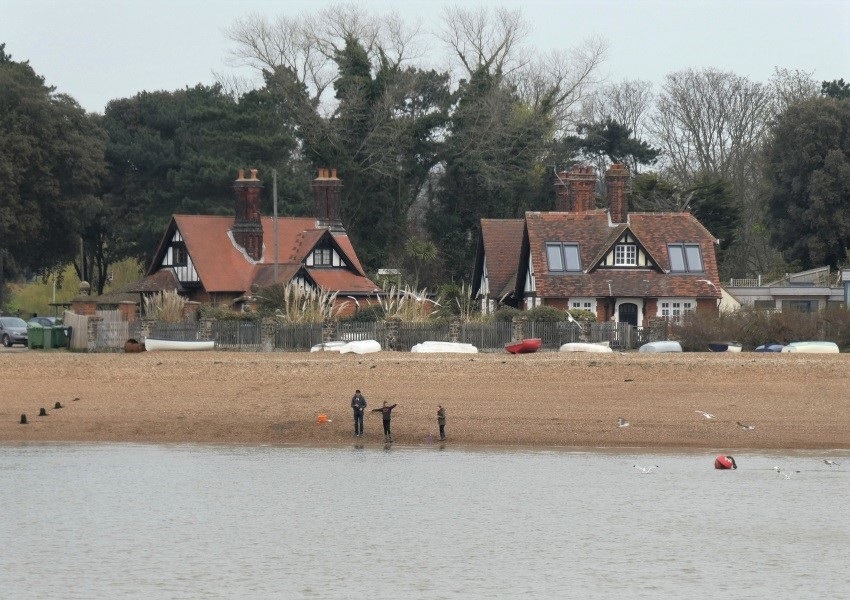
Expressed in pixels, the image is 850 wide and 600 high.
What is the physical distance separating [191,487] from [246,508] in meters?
2.52

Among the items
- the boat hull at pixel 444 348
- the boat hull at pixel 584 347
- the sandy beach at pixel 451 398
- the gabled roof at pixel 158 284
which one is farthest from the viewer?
the gabled roof at pixel 158 284

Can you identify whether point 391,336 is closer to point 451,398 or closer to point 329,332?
point 329,332

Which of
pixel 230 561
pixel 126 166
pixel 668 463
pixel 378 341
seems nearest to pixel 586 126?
pixel 126 166

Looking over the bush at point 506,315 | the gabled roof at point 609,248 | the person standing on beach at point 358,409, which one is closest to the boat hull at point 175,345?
the bush at point 506,315

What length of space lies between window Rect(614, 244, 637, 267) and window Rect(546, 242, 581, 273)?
1686mm

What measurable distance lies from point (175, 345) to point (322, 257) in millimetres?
19380

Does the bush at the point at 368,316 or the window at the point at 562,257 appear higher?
the window at the point at 562,257

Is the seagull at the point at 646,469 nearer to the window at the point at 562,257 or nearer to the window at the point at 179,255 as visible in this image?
the window at the point at 562,257

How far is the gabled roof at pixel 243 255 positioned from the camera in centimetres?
6575

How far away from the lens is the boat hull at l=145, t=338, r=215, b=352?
4922 centimetres

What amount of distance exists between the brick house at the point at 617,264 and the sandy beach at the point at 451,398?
634 inches

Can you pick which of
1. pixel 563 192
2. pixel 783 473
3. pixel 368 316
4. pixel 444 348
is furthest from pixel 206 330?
pixel 563 192

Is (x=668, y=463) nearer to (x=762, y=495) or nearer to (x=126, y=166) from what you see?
(x=762, y=495)

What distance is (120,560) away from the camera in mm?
26719
